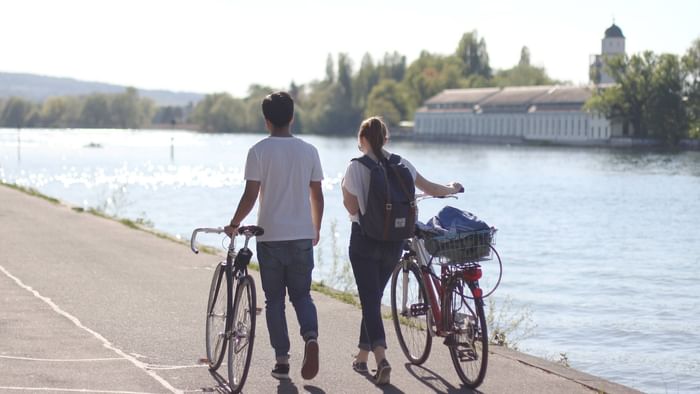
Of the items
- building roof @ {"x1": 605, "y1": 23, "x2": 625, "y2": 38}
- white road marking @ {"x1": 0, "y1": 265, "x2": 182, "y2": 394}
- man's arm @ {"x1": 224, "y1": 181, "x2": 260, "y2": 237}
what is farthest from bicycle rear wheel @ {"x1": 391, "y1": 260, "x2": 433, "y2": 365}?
building roof @ {"x1": 605, "y1": 23, "x2": 625, "y2": 38}

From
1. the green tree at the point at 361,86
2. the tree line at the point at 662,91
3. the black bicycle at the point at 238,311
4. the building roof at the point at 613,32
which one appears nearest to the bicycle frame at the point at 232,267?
the black bicycle at the point at 238,311

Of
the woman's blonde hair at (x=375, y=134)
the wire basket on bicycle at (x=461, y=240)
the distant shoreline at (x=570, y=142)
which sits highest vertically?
the woman's blonde hair at (x=375, y=134)

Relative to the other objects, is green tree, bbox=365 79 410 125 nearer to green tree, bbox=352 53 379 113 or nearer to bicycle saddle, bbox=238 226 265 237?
green tree, bbox=352 53 379 113

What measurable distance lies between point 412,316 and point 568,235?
32.3 m

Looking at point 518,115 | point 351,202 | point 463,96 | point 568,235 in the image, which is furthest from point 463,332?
point 463,96

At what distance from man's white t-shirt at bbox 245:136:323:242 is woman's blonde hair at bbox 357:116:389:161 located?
50 centimetres

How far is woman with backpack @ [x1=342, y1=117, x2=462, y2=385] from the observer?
7.44m

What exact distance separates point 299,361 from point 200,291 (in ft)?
12.4

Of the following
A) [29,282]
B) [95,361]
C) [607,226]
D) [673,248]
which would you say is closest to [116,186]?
[607,226]

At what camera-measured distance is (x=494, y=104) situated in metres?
185

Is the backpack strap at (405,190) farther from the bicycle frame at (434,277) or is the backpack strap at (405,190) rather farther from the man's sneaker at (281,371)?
the man's sneaker at (281,371)

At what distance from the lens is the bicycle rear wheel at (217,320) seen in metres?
7.63

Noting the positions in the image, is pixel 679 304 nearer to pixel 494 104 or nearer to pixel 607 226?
pixel 607 226

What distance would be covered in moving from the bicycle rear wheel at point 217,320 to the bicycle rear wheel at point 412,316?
1238 mm
